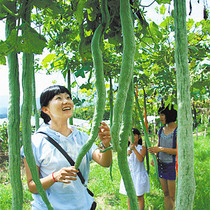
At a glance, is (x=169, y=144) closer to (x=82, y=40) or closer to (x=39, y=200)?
(x=39, y=200)

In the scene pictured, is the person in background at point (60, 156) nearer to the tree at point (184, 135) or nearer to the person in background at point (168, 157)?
the tree at point (184, 135)

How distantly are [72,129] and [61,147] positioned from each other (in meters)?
0.27

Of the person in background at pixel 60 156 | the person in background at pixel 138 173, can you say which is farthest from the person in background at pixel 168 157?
the person in background at pixel 60 156

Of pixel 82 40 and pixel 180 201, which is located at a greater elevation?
pixel 82 40

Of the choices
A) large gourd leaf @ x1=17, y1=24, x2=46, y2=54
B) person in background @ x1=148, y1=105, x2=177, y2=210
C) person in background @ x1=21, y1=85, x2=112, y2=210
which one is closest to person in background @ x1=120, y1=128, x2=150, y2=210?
person in background @ x1=148, y1=105, x2=177, y2=210

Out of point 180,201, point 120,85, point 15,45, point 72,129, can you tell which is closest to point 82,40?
point 15,45

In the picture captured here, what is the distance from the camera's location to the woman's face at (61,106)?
156 cm

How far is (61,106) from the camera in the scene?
157 centimetres

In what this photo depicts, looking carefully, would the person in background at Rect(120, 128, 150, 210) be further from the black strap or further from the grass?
the black strap

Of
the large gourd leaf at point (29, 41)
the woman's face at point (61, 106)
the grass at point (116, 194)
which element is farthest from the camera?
the grass at point (116, 194)

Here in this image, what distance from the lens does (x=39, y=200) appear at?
4.67 ft

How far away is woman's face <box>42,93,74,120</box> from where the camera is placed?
1560mm

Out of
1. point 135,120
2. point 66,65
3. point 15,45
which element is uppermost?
point 66,65

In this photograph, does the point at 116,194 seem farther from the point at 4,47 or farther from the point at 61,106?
the point at 4,47
